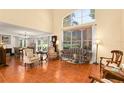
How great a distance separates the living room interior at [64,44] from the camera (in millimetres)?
4320

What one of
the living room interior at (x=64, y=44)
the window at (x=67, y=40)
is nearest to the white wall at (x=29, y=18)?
the living room interior at (x=64, y=44)

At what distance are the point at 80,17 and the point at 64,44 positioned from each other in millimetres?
2088

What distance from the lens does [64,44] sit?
8.80 m

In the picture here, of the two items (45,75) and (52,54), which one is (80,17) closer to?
(52,54)

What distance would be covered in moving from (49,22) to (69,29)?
146 centimetres

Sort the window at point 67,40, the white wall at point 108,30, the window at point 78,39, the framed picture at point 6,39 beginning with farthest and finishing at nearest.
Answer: the framed picture at point 6,39, the window at point 67,40, the window at point 78,39, the white wall at point 108,30

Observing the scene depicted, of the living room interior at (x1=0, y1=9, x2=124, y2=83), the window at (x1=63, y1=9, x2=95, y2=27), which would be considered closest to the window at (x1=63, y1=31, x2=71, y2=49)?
the living room interior at (x1=0, y1=9, x2=124, y2=83)

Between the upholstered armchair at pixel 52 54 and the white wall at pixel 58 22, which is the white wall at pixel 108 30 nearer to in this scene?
the white wall at pixel 58 22

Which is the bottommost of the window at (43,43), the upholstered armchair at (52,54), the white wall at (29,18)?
the upholstered armchair at (52,54)

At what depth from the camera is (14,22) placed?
19.2ft

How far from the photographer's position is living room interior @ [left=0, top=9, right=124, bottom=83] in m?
4.32

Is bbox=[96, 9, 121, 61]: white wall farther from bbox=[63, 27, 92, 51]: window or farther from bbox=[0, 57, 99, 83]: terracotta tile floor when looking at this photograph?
bbox=[0, 57, 99, 83]: terracotta tile floor
